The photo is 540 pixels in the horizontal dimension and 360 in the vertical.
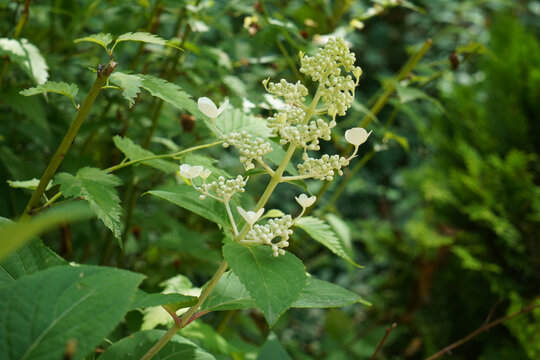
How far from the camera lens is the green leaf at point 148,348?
76 cm

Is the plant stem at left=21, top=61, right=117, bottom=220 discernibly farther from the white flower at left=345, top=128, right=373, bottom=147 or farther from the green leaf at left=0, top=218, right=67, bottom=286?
the white flower at left=345, top=128, right=373, bottom=147

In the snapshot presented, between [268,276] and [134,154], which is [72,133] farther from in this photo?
[268,276]

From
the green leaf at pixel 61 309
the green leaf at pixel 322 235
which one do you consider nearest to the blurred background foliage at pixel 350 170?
the green leaf at pixel 322 235

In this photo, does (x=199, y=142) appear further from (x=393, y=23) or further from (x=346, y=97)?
(x=393, y=23)

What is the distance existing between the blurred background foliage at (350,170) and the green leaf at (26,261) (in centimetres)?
32

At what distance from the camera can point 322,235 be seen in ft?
2.68

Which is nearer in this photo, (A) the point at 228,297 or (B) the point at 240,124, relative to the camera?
(A) the point at 228,297

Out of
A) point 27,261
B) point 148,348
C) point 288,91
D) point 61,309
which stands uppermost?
point 288,91

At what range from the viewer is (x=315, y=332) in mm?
3182

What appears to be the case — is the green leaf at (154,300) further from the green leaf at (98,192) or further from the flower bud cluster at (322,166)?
the flower bud cluster at (322,166)

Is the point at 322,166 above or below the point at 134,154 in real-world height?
above

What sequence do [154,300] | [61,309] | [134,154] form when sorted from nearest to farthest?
1. [61,309]
2. [154,300]
3. [134,154]

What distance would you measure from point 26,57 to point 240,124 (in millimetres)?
498

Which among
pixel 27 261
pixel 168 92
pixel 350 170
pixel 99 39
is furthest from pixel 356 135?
pixel 350 170
